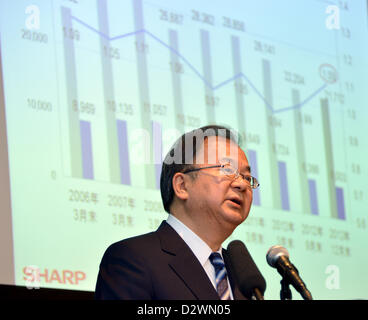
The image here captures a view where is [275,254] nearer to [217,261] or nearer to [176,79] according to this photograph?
[217,261]

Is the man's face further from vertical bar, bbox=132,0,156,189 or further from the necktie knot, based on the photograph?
vertical bar, bbox=132,0,156,189

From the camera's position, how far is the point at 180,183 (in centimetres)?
246

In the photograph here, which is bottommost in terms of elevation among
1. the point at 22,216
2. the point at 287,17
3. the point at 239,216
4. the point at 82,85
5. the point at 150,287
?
the point at 150,287

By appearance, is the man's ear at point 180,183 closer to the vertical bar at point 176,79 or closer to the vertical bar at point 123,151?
the vertical bar at point 123,151

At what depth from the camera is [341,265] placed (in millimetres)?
3791

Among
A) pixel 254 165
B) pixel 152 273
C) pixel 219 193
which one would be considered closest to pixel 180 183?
pixel 219 193

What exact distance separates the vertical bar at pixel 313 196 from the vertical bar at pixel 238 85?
46cm

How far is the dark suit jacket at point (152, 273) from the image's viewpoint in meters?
2.04

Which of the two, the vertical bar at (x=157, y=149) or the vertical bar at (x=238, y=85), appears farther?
the vertical bar at (x=238, y=85)

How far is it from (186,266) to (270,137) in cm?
175

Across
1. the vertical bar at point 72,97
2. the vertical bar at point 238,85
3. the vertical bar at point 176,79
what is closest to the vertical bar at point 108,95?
the vertical bar at point 72,97

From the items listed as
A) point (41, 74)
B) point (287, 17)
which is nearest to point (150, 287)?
point (41, 74)
